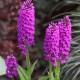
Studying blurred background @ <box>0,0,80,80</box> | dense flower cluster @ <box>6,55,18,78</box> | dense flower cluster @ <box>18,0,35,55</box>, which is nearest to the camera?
dense flower cluster @ <box>18,0,35,55</box>

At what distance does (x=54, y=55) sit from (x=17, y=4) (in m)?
1.28

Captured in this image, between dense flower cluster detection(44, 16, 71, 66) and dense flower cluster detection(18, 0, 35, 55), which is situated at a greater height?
dense flower cluster detection(18, 0, 35, 55)

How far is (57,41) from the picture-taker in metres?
1.88

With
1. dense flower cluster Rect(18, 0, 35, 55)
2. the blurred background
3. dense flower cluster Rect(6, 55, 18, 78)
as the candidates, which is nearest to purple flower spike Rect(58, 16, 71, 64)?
dense flower cluster Rect(18, 0, 35, 55)

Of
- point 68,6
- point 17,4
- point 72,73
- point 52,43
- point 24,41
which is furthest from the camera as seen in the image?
point 68,6

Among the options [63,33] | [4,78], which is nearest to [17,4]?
[4,78]

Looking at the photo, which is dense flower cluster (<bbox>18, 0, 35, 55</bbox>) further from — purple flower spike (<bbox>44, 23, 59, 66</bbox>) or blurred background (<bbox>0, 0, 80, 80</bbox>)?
blurred background (<bbox>0, 0, 80, 80</bbox>)

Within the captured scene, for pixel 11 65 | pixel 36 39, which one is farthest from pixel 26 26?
pixel 36 39

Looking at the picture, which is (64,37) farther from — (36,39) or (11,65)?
(36,39)

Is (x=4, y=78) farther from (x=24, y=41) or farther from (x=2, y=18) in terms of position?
(x=24, y=41)

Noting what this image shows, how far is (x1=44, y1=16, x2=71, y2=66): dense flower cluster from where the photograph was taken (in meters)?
1.86

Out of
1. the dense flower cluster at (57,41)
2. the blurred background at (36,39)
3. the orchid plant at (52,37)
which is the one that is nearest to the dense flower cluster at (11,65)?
the orchid plant at (52,37)

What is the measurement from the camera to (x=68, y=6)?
12.1ft

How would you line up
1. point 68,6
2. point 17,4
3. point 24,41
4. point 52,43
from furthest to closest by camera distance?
point 68,6
point 17,4
point 24,41
point 52,43
